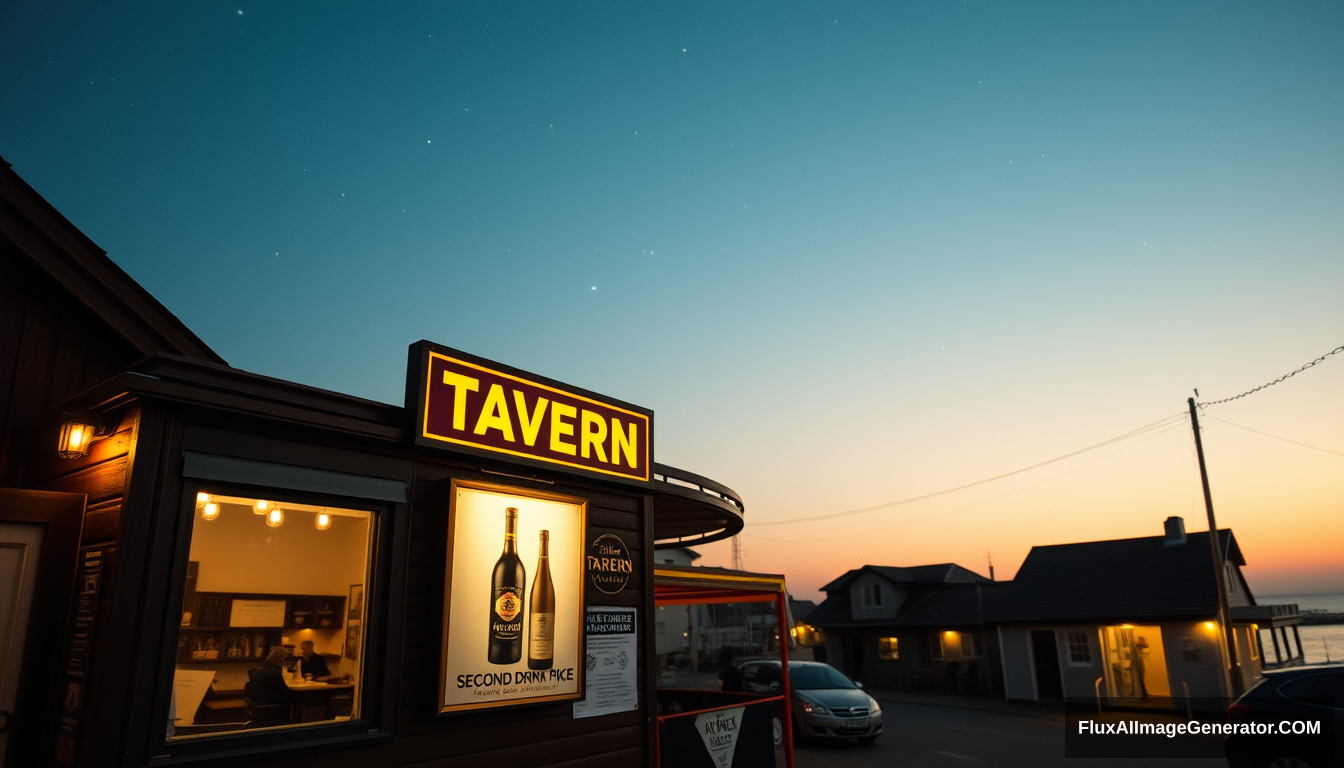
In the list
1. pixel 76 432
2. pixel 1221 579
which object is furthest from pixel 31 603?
pixel 1221 579

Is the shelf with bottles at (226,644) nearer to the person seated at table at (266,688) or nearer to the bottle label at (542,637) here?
the person seated at table at (266,688)

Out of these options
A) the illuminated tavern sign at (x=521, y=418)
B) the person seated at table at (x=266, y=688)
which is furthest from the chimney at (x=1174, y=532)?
the person seated at table at (x=266, y=688)

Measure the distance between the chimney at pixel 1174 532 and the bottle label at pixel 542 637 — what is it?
994 inches

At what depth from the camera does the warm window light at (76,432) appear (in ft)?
15.2

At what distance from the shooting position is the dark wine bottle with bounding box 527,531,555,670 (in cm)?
598

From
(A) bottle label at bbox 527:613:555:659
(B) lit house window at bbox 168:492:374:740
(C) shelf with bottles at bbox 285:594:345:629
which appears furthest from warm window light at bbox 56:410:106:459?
(C) shelf with bottles at bbox 285:594:345:629

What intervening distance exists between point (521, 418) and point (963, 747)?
1322cm

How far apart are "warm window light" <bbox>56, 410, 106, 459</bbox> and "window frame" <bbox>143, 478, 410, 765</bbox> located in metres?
0.85

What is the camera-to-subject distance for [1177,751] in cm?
1456

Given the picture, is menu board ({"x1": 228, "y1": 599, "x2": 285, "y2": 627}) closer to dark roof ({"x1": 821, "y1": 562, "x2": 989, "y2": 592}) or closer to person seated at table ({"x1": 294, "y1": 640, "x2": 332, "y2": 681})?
person seated at table ({"x1": 294, "y1": 640, "x2": 332, "y2": 681})

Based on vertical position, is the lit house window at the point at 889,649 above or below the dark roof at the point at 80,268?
below

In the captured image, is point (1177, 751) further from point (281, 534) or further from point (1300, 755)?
point (281, 534)

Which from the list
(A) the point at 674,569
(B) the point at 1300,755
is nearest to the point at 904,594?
(B) the point at 1300,755

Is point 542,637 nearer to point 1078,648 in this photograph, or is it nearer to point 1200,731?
point 1200,731
